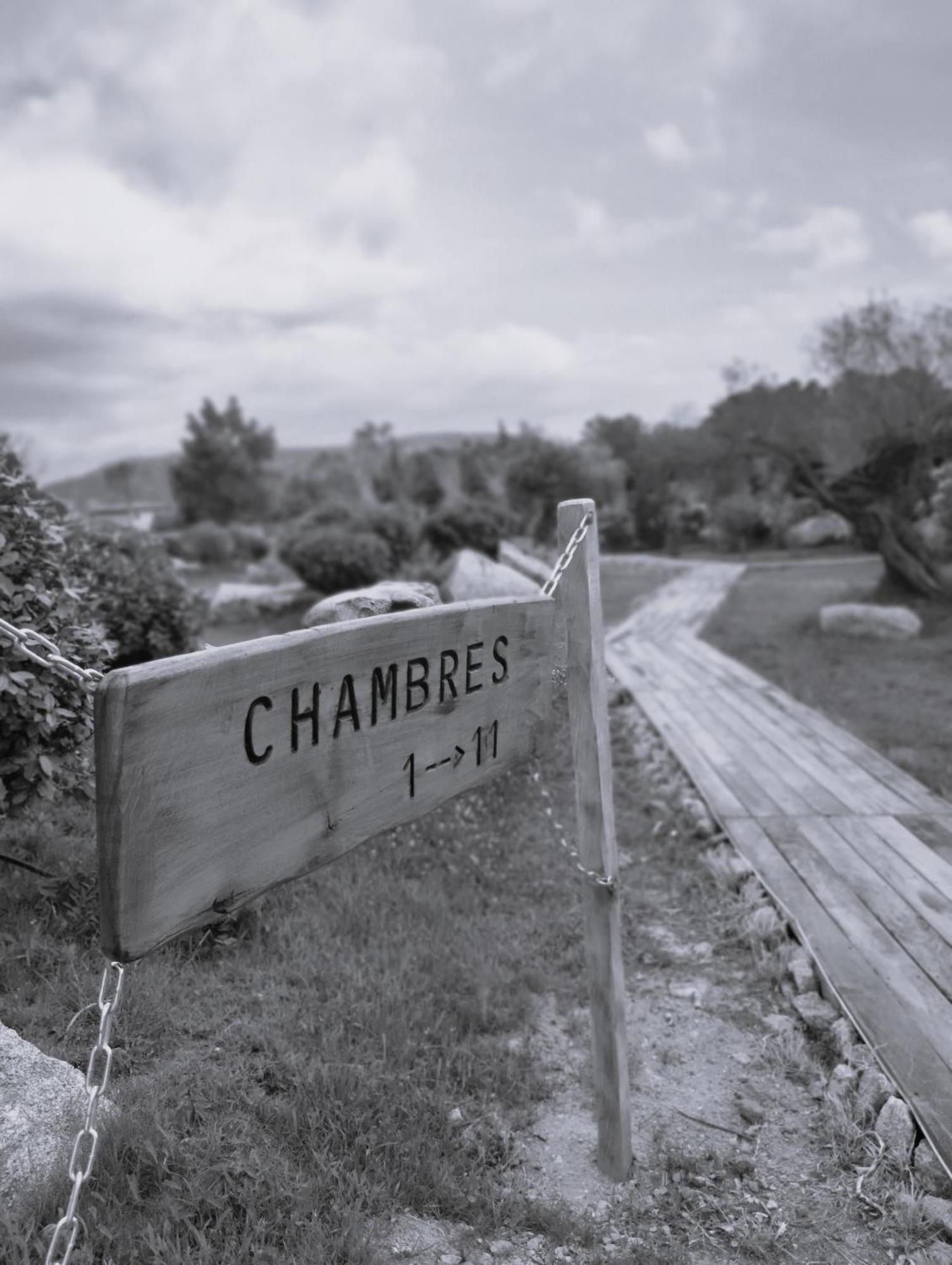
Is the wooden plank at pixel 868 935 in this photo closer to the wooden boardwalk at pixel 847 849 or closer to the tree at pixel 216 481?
the wooden boardwalk at pixel 847 849

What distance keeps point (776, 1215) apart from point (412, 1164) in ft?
3.48

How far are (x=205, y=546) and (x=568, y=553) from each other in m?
29.1

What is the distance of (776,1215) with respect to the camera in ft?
8.63

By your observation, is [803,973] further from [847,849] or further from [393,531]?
[393,531]

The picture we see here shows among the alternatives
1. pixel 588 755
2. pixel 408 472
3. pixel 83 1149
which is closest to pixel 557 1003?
pixel 588 755

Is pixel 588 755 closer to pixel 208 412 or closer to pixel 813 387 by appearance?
pixel 813 387

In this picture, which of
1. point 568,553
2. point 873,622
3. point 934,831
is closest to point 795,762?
point 934,831

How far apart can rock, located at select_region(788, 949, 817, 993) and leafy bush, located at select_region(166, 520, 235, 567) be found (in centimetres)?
2791

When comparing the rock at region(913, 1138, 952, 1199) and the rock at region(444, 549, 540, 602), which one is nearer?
the rock at region(913, 1138, 952, 1199)

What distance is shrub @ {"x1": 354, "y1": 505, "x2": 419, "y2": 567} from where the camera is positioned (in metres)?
16.7

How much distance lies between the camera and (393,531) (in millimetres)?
16859

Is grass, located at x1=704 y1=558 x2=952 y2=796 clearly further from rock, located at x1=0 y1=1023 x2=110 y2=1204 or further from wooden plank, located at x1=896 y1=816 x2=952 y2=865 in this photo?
rock, located at x1=0 y1=1023 x2=110 y2=1204

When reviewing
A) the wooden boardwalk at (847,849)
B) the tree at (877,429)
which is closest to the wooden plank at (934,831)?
the wooden boardwalk at (847,849)

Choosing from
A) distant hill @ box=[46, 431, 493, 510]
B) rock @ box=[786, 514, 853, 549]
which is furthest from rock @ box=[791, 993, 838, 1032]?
distant hill @ box=[46, 431, 493, 510]
